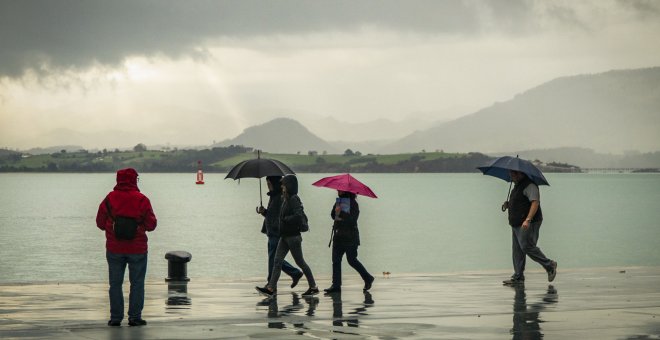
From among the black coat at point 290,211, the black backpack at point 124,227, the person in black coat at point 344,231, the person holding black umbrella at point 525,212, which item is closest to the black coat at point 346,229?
the person in black coat at point 344,231

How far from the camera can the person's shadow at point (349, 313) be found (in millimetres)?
16422

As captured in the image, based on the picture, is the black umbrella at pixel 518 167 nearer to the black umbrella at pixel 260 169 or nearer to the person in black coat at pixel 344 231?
the person in black coat at pixel 344 231

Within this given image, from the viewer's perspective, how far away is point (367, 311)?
18.0 metres

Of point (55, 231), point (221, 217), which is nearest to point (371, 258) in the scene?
point (55, 231)

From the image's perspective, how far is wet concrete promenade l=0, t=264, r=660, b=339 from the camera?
15148 mm

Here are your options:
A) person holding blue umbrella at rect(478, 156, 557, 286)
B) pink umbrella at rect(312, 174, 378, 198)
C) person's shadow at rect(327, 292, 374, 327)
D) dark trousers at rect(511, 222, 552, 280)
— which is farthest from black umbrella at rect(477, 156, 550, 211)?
person's shadow at rect(327, 292, 374, 327)

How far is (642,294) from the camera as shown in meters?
20.8

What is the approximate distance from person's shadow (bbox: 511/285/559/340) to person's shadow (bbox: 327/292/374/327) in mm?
2210

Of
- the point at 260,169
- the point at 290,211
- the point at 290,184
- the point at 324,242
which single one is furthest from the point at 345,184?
the point at 324,242

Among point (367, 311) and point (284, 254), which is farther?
point (284, 254)

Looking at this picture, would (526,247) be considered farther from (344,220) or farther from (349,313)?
(349,313)

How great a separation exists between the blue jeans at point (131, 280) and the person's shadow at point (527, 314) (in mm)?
4897

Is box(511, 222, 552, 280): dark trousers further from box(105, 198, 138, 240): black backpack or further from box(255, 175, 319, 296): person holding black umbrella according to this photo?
box(105, 198, 138, 240): black backpack

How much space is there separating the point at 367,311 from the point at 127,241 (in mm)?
4154
